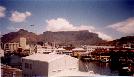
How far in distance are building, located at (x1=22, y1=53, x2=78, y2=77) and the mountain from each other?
0.69 meters

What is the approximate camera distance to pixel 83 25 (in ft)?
15.8

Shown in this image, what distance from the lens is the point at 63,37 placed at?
18.0 ft

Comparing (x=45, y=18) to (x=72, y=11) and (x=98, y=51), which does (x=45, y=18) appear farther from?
(x=98, y=51)

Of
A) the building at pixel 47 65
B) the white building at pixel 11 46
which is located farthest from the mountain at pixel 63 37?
the building at pixel 47 65

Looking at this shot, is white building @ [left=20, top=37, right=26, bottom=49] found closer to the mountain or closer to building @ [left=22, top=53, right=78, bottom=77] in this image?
the mountain

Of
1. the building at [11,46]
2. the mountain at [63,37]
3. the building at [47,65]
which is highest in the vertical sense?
the mountain at [63,37]

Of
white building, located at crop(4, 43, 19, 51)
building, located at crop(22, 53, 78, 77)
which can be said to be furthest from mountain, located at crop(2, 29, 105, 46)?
building, located at crop(22, 53, 78, 77)

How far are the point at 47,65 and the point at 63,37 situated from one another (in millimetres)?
1495

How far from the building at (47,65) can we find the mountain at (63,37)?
2.25 ft

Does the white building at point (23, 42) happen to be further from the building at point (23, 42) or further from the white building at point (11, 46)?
the white building at point (11, 46)

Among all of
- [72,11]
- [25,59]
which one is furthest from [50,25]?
[25,59]

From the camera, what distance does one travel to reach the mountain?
16.3 ft

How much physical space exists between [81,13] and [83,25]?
0.28m

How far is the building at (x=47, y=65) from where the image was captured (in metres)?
4.16
